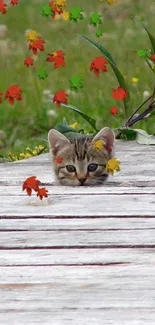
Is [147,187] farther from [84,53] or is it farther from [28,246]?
[84,53]

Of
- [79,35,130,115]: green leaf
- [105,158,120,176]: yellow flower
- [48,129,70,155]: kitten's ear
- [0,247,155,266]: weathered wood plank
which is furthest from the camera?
[79,35,130,115]: green leaf

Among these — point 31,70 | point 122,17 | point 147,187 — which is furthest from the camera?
point 122,17

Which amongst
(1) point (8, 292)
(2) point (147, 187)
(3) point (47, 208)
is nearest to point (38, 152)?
(2) point (147, 187)

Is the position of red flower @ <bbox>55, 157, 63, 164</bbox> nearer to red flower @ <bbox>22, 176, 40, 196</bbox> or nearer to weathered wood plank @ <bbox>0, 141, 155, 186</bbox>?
weathered wood plank @ <bbox>0, 141, 155, 186</bbox>

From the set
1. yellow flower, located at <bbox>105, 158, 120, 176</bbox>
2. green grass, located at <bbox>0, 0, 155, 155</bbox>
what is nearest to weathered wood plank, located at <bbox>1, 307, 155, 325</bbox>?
yellow flower, located at <bbox>105, 158, 120, 176</bbox>

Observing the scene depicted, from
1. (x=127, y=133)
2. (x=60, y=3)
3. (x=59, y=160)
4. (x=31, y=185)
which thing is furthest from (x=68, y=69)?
(x=31, y=185)

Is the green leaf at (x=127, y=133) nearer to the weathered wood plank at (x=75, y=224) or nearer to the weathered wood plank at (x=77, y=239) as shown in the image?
the weathered wood plank at (x=75, y=224)
